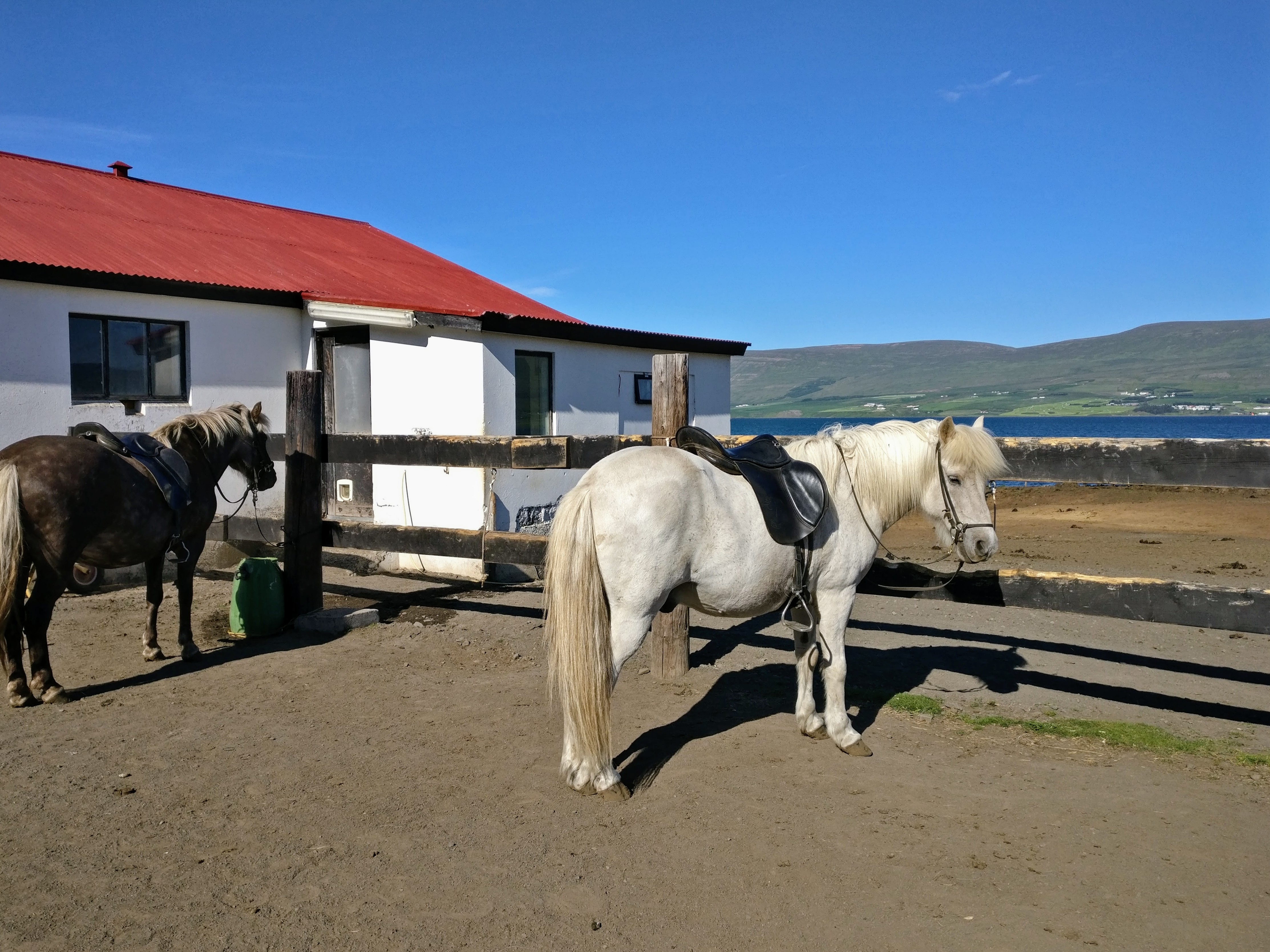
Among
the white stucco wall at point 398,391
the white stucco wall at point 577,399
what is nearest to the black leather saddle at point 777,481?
the white stucco wall at point 577,399

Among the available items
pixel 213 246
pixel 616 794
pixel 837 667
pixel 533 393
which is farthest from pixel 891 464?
pixel 213 246

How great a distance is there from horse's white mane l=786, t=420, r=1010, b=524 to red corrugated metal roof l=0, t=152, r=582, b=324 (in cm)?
630

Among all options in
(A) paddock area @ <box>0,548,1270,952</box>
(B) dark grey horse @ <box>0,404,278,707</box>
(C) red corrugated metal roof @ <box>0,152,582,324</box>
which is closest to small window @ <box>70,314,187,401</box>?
(C) red corrugated metal roof @ <box>0,152,582,324</box>

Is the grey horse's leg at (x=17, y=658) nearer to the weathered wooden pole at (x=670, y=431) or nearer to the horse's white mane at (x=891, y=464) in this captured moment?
Answer: the weathered wooden pole at (x=670, y=431)

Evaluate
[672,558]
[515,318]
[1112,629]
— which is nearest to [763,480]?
[672,558]

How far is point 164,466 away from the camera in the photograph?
225 inches

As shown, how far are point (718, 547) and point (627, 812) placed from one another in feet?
3.91

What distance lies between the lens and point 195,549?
6.15 meters

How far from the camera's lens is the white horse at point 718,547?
3.76 metres

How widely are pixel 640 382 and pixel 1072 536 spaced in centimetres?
723

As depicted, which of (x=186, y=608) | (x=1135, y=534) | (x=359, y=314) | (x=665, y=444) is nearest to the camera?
(x=665, y=444)

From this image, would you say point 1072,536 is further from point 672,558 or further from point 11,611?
point 11,611

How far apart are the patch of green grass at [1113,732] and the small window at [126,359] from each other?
889 centimetres

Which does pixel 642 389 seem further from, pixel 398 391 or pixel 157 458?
pixel 157 458
